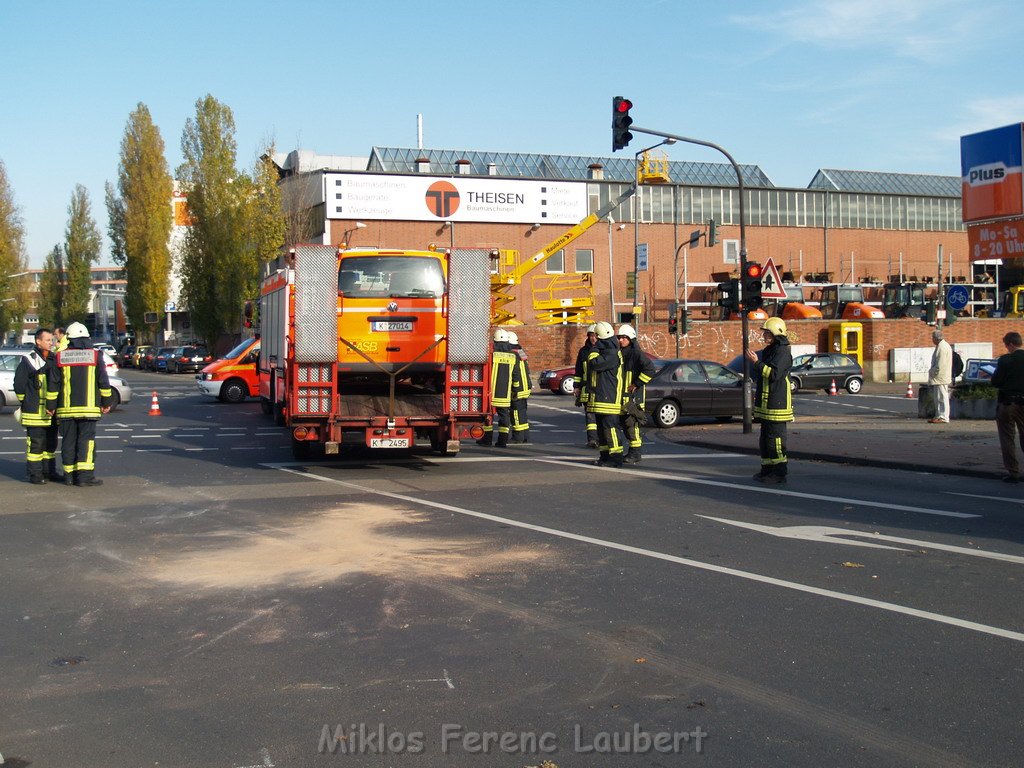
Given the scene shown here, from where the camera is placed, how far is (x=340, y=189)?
185 feet

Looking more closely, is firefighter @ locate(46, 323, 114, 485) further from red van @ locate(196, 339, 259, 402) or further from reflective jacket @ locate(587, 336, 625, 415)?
red van @ locate(196, 339, 259, 402)

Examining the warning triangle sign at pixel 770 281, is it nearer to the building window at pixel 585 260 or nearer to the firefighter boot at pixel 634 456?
the firefighter boot at pixel 634 456

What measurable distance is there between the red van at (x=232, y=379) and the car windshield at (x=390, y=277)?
16.6 m

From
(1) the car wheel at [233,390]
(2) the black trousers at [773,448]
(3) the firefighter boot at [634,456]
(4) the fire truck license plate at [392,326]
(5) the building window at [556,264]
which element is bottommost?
(3) the firefighter boot at [634,456]

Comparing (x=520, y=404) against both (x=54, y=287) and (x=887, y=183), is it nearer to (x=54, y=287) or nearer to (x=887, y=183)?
(x=887, y=183)

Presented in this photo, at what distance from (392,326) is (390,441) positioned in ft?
5.57

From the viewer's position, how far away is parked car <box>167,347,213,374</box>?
5931cm

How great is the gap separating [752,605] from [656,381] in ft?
54.6

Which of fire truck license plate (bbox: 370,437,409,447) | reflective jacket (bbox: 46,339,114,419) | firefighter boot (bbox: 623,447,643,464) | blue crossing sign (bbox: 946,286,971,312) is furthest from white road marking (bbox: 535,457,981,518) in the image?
blue crossing sign (bbox: 946,286,971,312)

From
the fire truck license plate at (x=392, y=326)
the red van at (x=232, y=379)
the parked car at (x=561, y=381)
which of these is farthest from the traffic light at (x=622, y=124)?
the parked car at (x=561, y=381)

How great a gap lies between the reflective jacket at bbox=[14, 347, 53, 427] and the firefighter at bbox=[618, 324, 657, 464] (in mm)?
7673

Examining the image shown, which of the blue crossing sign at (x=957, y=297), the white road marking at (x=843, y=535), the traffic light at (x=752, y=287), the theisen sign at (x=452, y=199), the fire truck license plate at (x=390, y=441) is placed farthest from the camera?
the theisen sign at (x=452, y=199)

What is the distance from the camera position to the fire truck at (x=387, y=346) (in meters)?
14.3

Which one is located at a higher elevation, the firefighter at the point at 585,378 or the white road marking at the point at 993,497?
the firefighter at the point at 585,378
